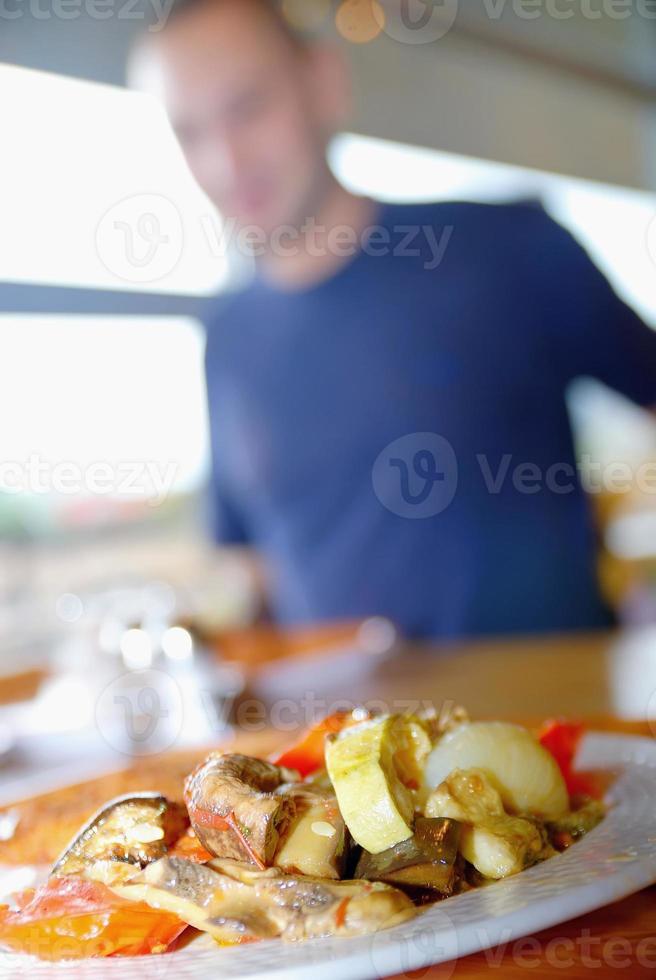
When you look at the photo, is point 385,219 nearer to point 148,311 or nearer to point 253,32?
point 253,32

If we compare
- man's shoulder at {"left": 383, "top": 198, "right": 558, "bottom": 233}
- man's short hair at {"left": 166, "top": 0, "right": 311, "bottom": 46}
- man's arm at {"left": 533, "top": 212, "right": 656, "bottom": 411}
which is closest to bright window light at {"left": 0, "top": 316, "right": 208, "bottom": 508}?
man's short hair at {"left": 166, "top": 0, "right": 311, "bottom": 46}

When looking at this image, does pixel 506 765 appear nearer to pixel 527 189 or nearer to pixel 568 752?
pixel 568 752

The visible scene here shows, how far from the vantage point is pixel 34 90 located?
4.38 m

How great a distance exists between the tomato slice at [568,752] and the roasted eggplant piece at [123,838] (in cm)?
25

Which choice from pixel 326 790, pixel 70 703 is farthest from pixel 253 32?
pixel 326 790

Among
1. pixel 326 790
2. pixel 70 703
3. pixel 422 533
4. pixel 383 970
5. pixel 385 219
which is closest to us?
pixel 383 970

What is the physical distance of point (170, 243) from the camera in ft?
12.4

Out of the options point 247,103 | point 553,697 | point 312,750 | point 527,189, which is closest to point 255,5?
point 247,103

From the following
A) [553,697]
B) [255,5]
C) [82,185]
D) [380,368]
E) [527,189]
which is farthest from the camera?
[527,189]

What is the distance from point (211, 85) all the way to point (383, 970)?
288cm

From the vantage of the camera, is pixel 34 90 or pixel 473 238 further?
pixel 34 90

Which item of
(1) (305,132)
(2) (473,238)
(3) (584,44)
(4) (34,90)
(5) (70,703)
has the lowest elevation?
(5) (70,703)

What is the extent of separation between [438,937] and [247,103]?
2936 millimetres

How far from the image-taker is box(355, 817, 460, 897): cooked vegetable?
19.0 inches
